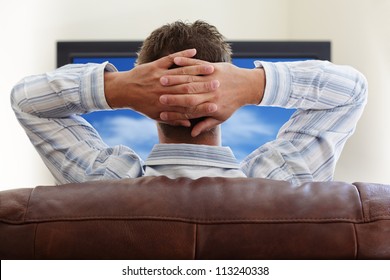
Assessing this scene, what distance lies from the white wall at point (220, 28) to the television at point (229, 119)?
15cm

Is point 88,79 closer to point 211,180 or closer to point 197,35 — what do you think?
point 197,35

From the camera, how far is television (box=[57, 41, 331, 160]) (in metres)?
2.95

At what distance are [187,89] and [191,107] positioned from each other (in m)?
0.04

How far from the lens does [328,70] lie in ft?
4.50

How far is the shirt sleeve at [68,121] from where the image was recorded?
1.30m

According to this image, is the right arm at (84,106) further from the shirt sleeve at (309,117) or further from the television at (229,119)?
the television at (229,119)

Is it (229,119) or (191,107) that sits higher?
(191,107)

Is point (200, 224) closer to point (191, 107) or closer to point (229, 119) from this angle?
point (191, 107)

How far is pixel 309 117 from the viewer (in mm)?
1386

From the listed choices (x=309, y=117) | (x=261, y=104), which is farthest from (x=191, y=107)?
(x=309, y=117)

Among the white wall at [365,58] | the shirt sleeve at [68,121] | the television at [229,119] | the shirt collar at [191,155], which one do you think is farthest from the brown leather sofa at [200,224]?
the television at [229,119]

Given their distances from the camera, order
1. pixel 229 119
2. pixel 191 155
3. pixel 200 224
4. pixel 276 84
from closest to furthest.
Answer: pixel 200 224 < pixel 191 155 < pixel 276 84 < pixel 229 119

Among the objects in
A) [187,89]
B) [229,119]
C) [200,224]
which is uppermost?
[187,89]

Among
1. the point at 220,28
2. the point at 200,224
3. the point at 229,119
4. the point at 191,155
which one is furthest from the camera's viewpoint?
the point at 220,28
